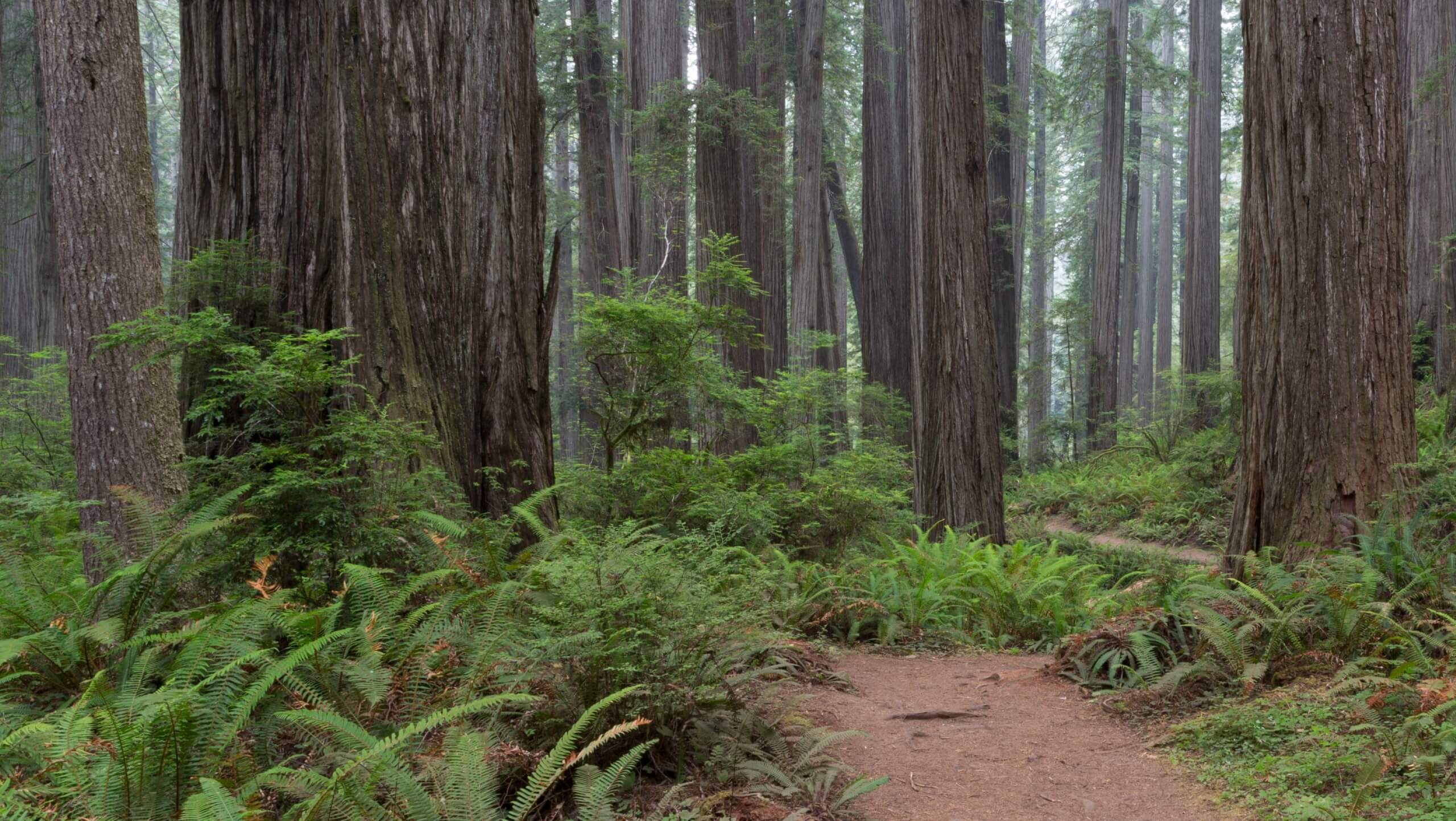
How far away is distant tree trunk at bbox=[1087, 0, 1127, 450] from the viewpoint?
20094 mm

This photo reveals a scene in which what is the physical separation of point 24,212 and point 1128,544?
60.2 feet

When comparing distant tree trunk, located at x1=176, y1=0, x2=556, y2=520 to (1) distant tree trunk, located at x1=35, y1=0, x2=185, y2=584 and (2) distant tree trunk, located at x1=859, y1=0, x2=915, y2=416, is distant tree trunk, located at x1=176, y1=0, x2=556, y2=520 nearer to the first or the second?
(1) distant tree trunk, located at x1=35, y1=0, x2=185, y2=584

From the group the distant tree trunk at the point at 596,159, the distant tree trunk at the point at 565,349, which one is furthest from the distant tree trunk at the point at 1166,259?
the distant tree trunk at the point at 596,159

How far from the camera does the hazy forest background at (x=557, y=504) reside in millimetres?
3053

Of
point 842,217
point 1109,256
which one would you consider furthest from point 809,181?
point 1109,256

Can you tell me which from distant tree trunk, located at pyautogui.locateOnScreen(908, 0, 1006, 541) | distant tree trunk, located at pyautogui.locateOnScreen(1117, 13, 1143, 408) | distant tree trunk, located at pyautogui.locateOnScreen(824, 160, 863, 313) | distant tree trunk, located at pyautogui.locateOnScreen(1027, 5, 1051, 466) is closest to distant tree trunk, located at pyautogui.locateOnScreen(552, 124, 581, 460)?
distant tree trunk, located at pyautogui.locateOnScreen(824, 160, 863, 313)

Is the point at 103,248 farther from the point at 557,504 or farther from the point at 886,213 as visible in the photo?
the point at 886,213

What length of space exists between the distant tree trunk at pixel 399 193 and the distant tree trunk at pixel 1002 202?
12.7 m

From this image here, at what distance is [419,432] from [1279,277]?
4872 millimetres

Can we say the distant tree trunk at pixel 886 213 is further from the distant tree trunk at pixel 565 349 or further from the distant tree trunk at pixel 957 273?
the distant tree trunk at pixel 957 273

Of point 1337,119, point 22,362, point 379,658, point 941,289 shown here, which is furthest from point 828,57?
point 379,658

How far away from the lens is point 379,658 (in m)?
3.28

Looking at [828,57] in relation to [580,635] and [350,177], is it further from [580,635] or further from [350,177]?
A: [580,635]

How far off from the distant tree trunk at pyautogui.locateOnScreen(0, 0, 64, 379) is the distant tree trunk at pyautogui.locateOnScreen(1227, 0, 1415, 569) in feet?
53.1
